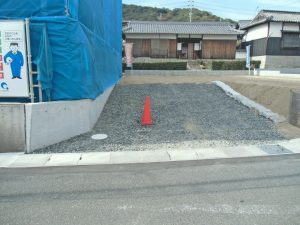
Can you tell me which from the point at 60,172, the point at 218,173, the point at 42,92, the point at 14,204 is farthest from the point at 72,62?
the point at 218,173

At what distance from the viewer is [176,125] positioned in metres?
7.04

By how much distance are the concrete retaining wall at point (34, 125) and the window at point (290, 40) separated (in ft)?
79.5

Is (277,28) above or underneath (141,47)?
above

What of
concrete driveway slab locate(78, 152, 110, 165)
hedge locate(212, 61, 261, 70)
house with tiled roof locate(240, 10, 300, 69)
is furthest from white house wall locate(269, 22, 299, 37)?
concrete driveway slab locate(78, 152, 110, 165)

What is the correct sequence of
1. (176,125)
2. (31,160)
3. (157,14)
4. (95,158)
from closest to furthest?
(31,160)
(95,158)
(176,125)
(157,14)

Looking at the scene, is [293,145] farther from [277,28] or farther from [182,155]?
[277,28]

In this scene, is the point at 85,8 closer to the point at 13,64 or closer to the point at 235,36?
the point at 13,64

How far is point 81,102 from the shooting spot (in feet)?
19.7

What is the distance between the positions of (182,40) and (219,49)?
3.98m

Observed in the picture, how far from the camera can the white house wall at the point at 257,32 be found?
24531 mm

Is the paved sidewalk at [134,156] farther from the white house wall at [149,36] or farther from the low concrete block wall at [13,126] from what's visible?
the white house wall at [149,36]

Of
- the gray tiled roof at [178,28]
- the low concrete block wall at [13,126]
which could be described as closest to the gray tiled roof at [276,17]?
the gray tiled roof at [178,28]

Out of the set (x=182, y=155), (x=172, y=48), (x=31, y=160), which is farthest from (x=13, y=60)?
(x=172, y=48)

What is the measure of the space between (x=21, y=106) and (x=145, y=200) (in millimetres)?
3234
